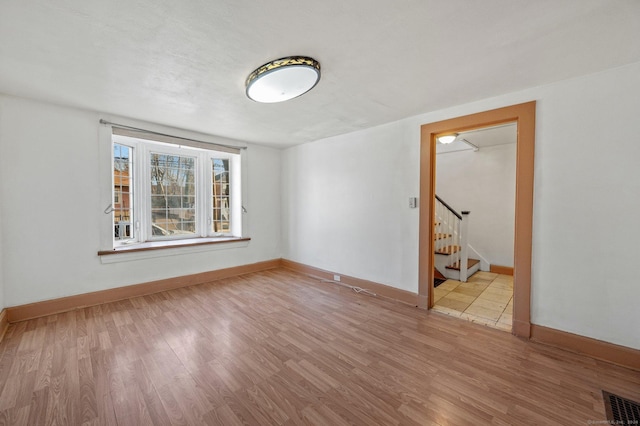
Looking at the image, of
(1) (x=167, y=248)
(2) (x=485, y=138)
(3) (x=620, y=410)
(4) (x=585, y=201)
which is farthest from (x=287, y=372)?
(2) (x=485, y=138)

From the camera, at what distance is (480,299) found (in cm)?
320

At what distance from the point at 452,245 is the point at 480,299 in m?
1.65

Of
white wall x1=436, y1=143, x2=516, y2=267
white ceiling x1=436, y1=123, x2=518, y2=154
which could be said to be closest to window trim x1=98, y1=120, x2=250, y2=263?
white ceiling x1=436, y1=123, x2=518, y2=154

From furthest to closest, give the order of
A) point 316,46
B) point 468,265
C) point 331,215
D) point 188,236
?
point 468,265
point 188,236
point 331,215
point 316,46

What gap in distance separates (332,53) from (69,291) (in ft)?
12.3

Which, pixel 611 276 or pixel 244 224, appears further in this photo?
pixel 244 224

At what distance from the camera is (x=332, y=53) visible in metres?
1.69

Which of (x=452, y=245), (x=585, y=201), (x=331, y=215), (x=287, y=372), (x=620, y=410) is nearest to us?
(x=620, y=410)

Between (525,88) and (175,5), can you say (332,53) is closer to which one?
(175,5)

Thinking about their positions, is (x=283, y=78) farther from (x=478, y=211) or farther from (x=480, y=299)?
(x=478, y=211)

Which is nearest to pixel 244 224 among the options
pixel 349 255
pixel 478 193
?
pixel 349 255

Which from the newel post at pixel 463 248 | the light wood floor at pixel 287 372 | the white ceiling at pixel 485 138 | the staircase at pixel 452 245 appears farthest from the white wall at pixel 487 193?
the light wood floor at pixel 287 372

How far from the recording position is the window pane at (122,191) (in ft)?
10.7

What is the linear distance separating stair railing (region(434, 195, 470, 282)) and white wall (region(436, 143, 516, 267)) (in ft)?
1.82
